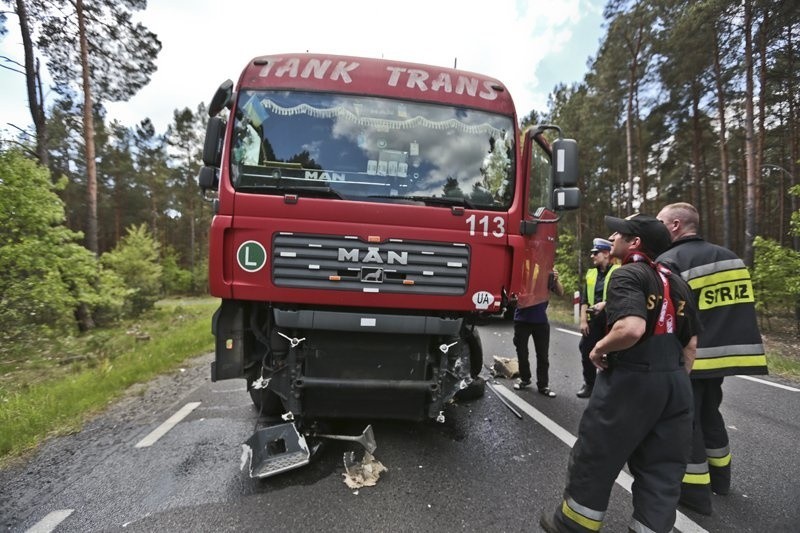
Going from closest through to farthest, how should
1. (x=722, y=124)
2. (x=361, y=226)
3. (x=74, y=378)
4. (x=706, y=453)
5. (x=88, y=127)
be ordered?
(x=706, y=453), (x=361, y=226), (x=74, y=378), (x=88, y=127), (x=722, y=124)

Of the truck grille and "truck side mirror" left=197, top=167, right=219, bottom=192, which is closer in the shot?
the truck grille

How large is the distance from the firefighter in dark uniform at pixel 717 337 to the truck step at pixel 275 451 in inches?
106

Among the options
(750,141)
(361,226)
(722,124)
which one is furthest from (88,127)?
(722,124)

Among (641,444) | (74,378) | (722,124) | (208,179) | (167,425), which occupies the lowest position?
(74,378)

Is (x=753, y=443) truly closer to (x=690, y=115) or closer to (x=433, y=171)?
(x=433, y=171)

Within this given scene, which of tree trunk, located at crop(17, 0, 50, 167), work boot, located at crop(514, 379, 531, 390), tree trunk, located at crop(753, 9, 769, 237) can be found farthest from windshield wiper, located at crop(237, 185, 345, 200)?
tree trunk, located at crop(753, 9, 769, 237)

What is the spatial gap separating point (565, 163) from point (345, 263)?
6.45 feet

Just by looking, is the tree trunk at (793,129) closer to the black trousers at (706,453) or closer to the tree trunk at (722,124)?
the tree trunk at (722,124)

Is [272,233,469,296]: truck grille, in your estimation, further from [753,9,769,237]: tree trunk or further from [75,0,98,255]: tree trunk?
[753,9,769,237]: tree trunk

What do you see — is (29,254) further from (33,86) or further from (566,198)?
(566,198)

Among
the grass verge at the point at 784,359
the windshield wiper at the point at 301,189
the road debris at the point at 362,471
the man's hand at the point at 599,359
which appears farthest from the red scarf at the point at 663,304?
the grass verge at the point at 784,359

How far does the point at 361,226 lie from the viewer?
9.55 feet

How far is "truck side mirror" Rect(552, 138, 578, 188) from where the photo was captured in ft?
11.0

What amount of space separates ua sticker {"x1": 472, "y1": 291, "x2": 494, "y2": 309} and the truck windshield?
659 mm
